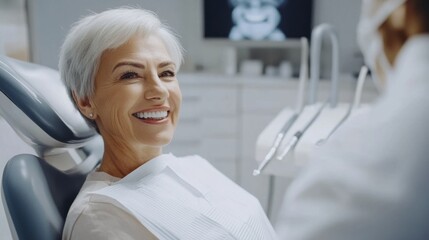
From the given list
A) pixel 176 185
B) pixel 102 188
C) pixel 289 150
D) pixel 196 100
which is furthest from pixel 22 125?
pixel 196 100

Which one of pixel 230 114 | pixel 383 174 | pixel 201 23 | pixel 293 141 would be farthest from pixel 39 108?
pixel 201 23

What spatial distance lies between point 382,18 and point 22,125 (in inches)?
32.6

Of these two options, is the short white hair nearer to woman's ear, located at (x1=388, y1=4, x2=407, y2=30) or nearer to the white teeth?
the white teeth

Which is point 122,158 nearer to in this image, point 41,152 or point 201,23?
point 41,152

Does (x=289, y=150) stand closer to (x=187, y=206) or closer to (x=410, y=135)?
(x=187, y=206)

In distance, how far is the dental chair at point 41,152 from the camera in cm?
85

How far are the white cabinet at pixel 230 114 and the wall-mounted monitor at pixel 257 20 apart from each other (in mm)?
362

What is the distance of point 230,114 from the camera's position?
8.99 feet

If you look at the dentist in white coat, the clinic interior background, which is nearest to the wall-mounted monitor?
the clinic interior background

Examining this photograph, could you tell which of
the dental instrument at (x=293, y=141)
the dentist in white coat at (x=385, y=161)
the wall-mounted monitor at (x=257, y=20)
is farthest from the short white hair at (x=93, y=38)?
the wall-mounted monitor at (x=257, y=20)

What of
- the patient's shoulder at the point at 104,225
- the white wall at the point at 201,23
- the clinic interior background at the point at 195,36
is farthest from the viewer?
the white wall at the point at 201,23

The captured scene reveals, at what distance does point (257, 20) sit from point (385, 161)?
2.68 metres

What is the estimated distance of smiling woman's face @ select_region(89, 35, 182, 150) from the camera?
0.97 meters

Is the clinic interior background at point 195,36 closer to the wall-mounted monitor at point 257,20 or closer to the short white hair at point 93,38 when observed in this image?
the wall-mounted monitor at point 257,20
